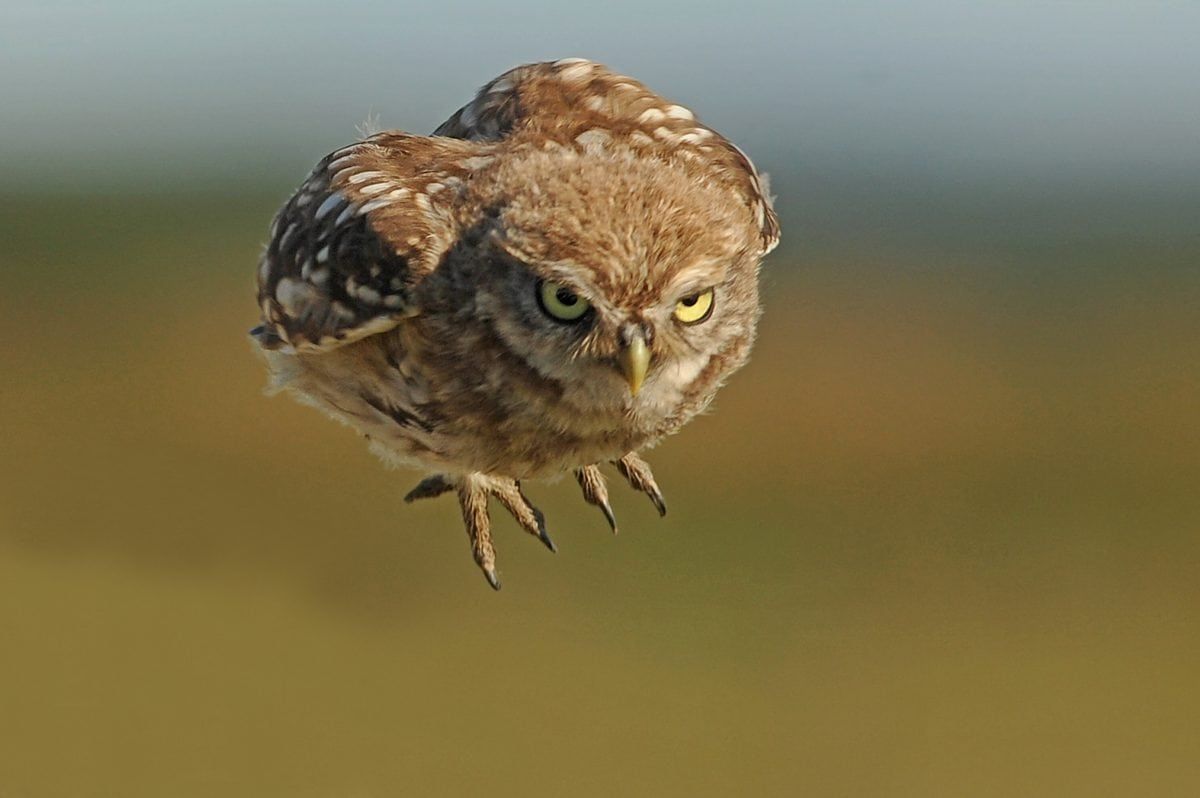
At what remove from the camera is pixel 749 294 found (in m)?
3.37

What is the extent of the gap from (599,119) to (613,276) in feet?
3.36

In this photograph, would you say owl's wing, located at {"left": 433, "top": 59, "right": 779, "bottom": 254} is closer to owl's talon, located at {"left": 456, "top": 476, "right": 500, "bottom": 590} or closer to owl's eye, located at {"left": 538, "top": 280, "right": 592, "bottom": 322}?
owl's eye, located at {"left": 538, "top": 280, "right": 592, "bottom": 322}

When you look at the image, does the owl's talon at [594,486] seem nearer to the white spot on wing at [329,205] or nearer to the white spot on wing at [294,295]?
the white spot on wing at [294,295]

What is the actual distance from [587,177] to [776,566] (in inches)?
718

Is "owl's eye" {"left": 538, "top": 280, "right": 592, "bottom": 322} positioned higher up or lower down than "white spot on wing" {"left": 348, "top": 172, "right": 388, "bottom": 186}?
lower down

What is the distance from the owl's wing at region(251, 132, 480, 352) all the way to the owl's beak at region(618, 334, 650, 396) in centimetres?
56

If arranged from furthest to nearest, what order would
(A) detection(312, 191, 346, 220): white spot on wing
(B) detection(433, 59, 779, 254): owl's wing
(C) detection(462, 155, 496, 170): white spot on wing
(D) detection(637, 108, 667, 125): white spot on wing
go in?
(D) detection(637, 108, 667, 125): white spot on wing, (B) detection(433, 59, 779, 254): owl's wing, (A) detection(312, 191, 346, 220): white spot on wing, (C) detection(462, 155, 496, 170): white spot on wing

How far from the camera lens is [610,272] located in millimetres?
2914

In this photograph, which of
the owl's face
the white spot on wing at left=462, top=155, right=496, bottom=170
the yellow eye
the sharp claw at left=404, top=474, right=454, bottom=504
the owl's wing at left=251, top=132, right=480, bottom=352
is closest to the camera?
the owl's face

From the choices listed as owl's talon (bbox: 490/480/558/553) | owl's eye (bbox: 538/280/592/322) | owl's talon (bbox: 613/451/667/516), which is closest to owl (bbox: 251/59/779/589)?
owl's eye (bbox: 538/280/592/322)

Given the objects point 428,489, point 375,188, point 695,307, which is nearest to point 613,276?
point 695,307

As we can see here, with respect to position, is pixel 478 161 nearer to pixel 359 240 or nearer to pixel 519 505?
pixel 359 240

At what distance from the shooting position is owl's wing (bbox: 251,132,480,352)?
10.9 ft

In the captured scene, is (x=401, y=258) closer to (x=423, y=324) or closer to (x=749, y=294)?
(x=423, y=324)
